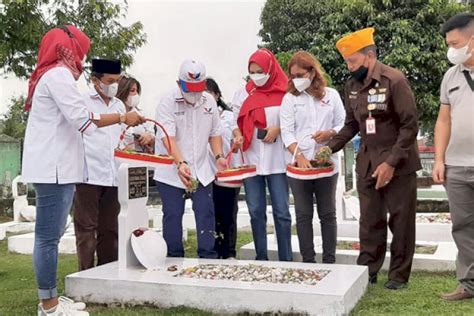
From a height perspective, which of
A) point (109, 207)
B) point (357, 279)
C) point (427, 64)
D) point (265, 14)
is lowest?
point (357, 279)

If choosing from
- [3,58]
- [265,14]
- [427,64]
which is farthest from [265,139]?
[265,14]

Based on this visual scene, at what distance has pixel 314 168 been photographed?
4.56 m

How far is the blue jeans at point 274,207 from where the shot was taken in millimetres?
4875

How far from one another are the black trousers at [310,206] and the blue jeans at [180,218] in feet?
2.44

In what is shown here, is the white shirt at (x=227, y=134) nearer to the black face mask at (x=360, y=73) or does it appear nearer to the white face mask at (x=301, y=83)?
the white face mask at (x=301, y=83)

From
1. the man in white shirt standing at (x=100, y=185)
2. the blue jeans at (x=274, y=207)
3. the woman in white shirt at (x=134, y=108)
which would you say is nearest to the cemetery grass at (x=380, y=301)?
the man in white shirt standing at (x=100, y=185)

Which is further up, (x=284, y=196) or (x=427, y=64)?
(x=427, y=64)

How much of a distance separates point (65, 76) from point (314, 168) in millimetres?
2008

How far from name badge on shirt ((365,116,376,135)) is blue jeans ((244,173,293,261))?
903mm

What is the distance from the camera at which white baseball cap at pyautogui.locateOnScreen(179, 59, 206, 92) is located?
4.73 metres

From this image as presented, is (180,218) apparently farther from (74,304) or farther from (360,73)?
(360,73)

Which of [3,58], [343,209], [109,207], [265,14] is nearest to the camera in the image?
[109,207]

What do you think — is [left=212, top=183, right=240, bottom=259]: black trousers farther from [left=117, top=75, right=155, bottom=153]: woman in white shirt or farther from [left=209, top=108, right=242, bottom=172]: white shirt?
[left=117, top=75, right=155, bottom=153]: woman in white shirt

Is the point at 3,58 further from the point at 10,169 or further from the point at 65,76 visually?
the point at 65,76
